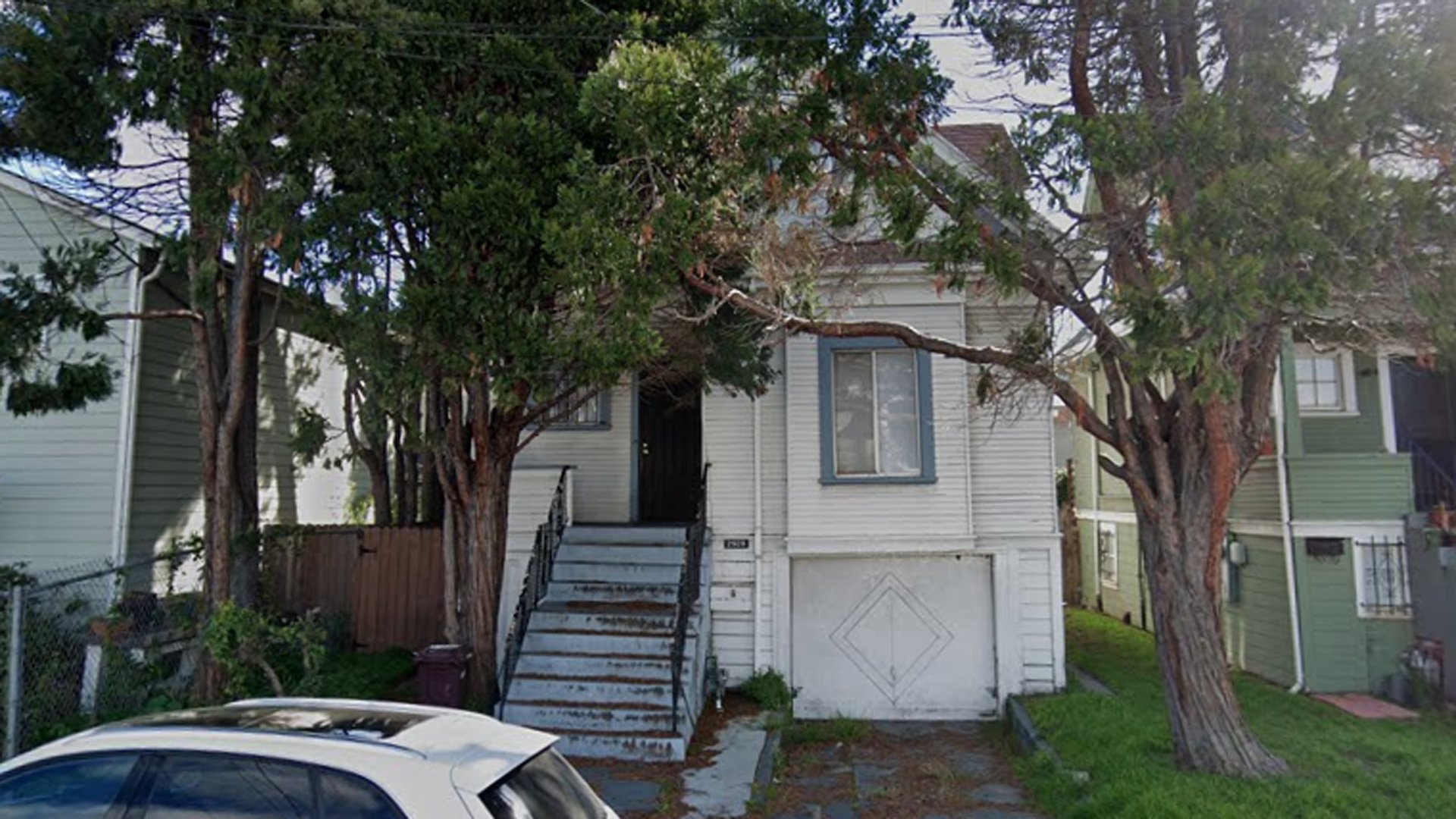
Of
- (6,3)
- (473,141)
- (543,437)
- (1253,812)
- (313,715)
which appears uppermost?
(6,3)

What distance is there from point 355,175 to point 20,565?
666 cm

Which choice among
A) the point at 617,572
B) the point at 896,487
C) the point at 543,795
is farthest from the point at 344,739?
the point at 896,487

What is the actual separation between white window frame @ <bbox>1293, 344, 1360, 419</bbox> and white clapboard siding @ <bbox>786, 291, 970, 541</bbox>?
4.49m

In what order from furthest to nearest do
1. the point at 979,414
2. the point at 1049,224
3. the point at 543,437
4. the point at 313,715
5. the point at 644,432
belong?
the point at 644,432 → the point at 543,437 → the point at 979,414 → the point at 1049,224 → the point at 313,715

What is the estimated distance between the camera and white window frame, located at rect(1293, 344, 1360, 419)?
1154 centimetres

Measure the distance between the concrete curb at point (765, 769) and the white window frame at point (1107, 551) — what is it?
31.0 ft

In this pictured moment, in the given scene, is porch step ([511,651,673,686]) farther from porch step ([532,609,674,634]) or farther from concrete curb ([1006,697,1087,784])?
concrete curb ([1006,697,1087,784])

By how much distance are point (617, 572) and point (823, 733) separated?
2.94 meters

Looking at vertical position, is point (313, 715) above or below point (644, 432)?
below

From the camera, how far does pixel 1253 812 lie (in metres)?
5.91

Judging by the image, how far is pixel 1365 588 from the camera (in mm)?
10508

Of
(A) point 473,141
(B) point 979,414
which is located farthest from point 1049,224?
(A) point 473,141

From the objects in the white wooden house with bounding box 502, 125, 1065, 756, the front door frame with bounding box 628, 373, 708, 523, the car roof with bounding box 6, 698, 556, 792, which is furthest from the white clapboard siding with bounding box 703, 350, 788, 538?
the car roof with bounding box 6, 698, 556, 792

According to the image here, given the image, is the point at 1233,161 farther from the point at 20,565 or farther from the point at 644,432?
the point at 20,565
